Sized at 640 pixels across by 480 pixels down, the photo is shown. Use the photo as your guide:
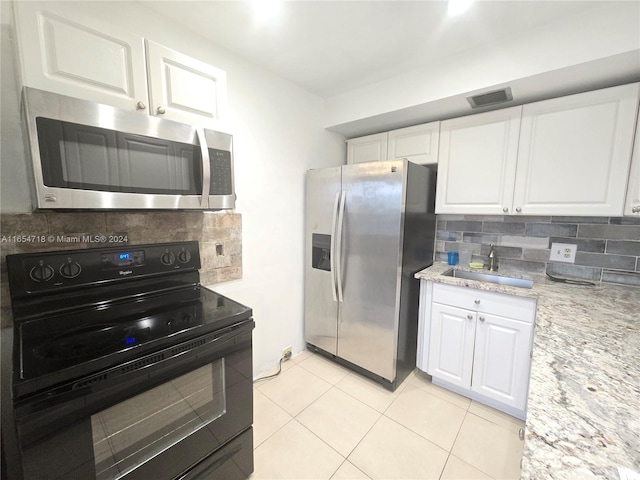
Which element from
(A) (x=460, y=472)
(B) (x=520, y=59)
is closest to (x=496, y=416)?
(A) (x=460, y=472)

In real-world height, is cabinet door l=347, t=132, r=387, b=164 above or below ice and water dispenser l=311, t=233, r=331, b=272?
above

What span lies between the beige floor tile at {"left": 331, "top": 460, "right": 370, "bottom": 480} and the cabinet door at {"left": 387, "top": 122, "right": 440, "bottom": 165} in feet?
7.02

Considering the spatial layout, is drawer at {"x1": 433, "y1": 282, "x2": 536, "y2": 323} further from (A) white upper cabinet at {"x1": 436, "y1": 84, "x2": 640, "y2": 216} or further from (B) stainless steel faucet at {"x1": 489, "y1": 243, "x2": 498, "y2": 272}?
(A) white upper cabinet at {"x1": 436, "y1": 84, "x2": 640, "y2": 216}

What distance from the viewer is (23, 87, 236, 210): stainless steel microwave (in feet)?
2.95

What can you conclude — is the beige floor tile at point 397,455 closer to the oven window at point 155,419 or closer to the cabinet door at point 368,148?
the oven window at point 155,419

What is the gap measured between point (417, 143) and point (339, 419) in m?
2.17

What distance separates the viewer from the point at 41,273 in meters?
1.09

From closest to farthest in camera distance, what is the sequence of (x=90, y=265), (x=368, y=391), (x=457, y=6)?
(x=90, y=265), (x=457, y=6), (x=368, y=391)

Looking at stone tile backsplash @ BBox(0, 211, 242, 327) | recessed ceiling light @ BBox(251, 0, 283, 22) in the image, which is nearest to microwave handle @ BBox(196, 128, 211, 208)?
stone tile backsplash @ BBox(0, 211, 242, 327)

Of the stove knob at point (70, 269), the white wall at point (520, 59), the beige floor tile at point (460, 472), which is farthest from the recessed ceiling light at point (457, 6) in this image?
the beige floor tile at point (460, 472)

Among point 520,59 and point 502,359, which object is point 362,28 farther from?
→ point 502,359

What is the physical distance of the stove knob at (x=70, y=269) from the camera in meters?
1.14

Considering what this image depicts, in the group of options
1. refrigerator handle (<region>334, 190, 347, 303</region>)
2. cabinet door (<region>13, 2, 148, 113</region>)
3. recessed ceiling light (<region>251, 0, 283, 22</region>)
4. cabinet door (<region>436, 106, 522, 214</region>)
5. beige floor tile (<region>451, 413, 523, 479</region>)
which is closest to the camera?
cabinet door (<region>13, 2, 148, 113</region>)

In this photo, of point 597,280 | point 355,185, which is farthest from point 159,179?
point 597,280
